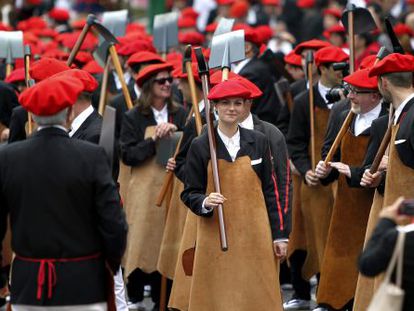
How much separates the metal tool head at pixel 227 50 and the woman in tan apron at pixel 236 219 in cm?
112

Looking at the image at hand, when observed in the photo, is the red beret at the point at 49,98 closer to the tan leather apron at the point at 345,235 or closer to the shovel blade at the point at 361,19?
the tan leather apron at the point at 345,235

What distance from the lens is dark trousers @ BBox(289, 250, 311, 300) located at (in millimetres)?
11898

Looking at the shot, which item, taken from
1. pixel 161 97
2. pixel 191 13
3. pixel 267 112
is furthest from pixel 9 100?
pixel 191 13

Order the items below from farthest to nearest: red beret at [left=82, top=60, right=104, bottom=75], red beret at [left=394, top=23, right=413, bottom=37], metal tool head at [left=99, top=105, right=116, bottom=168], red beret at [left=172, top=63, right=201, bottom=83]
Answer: red beret at [left=394, top=23, right=413, bottom=37] → red beret at [left=82, top=60, right=104, bottom=75] → red beret at [left=172, top=63, right=201, bottom=83] → metal tool head at [left=99, top=105, right=116, bottom=168]

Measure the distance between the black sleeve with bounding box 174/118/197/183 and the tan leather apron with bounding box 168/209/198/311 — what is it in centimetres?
72

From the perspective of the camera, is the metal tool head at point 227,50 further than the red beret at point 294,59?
No

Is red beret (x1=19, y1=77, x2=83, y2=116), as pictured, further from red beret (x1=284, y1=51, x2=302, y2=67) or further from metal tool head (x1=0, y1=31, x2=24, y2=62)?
A: red beret (x1=284, y1=51, x2=302, y2=67)

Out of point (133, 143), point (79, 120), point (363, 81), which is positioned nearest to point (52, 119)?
point (79, 120)

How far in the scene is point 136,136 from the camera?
11680 millimetres

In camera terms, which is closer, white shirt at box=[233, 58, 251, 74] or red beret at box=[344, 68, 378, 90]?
red beret at box=[344, 68, 378, 90]

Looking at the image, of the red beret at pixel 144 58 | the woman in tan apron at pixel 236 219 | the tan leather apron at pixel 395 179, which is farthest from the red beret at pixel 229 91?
the red beret at pixel 144 58

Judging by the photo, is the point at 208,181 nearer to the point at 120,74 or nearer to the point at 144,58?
the point at 120,74

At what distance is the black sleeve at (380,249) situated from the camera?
6.88 metres

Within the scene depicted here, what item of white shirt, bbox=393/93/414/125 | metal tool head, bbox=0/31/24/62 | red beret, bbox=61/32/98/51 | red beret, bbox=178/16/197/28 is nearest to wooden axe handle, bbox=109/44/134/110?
metal tool head, bbox=0/31/24/62
